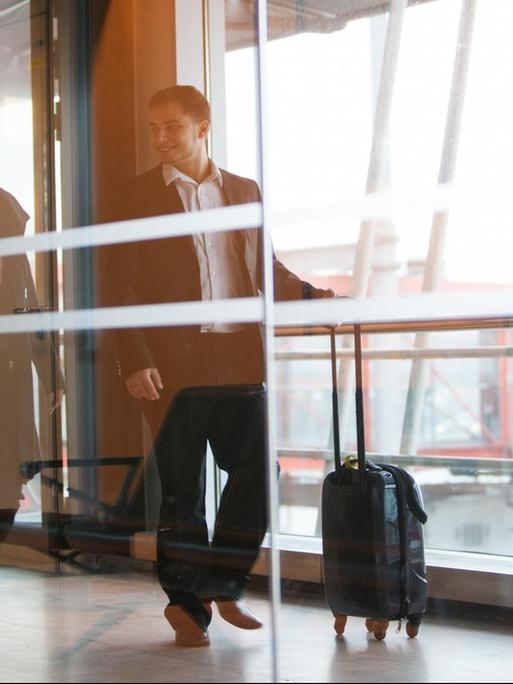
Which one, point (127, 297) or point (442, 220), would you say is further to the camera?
point (442, 220)

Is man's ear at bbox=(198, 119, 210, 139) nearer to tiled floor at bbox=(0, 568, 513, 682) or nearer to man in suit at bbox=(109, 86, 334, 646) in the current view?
man in suit at bbox=(109, 86, 334, 646)

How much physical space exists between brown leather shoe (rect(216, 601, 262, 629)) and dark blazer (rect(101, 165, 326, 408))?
Result: 1.61 ft

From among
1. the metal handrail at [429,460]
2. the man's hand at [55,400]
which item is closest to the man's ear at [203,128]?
the man's hand at [55,400]

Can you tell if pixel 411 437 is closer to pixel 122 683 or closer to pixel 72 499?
pixel 72 499

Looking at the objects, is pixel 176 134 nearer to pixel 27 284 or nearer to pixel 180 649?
pixel 27 284

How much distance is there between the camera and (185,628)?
2.34 m

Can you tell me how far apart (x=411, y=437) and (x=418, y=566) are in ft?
7.46

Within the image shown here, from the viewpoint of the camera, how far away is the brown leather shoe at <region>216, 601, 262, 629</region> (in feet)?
7.23

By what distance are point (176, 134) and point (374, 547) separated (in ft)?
3.54

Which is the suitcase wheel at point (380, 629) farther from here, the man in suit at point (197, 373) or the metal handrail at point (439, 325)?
the metal handrail at point (439, 325)

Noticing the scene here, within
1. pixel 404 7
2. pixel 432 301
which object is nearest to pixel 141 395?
pixel 432 301

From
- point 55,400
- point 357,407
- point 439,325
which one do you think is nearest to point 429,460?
point 439,325

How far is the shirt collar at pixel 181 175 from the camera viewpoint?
7.63 ft

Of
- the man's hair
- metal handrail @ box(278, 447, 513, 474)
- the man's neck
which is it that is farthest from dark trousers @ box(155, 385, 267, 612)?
metal handrail @ box(278, 447, 513, 474)
